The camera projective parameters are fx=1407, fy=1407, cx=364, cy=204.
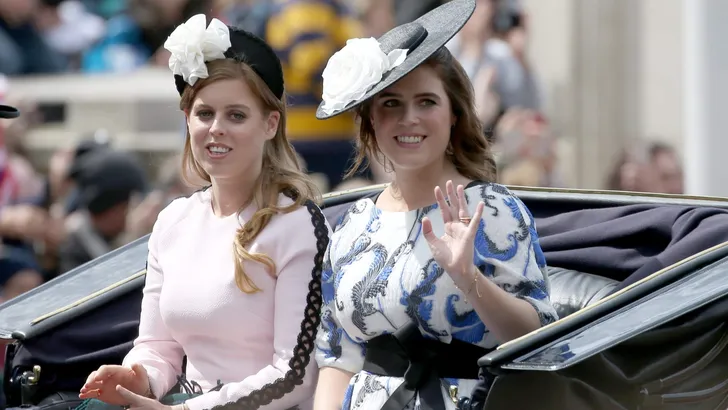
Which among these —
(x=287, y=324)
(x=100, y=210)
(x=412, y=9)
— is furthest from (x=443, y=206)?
(x=412, y=9)

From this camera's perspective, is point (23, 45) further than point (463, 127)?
Yes

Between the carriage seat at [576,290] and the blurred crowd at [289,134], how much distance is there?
278 centimetres

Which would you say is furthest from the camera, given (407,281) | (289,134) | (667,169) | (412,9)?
(412,9)

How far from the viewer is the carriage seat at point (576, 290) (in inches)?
148

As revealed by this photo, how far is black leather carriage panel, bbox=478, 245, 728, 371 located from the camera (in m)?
2.93

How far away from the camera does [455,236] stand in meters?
3.07

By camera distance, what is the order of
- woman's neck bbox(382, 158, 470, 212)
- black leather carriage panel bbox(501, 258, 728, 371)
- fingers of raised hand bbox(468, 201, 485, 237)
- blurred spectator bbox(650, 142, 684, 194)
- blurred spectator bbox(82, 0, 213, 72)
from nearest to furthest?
1. black leather carriage panel bbox(501, 258, 728, 371)
2. fingers of raised hand bbox(468, 201, 485, 237)
3. woman's neck bbox(382, 158, 470, 212)
4. blurred spectator bbox(650, 142, 684, 194)
5. blurred spectator bbox(82, 0, 213, 72)

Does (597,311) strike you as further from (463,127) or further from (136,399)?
(136,399)

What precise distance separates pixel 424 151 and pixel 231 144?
525mm

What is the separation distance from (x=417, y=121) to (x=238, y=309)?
655 millimetres

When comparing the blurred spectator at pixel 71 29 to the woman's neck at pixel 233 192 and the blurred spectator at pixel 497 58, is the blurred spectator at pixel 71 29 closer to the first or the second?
the blurred spectator at pixel 497 58

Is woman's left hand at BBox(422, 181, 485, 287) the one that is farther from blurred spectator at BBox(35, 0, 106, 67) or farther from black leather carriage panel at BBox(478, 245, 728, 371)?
blurred spectator at BBox(35, 0, 106, 67)

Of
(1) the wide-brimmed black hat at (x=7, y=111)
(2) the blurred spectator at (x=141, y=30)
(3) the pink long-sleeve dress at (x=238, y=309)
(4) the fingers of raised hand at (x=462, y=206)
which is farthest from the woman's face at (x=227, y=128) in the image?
(2) the blurred spectator at (x=141, y=30)

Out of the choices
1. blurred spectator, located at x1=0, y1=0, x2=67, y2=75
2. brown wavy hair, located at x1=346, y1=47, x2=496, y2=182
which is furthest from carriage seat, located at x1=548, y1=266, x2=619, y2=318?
blurred spectator, located at x1=0, y1=0, x2=67, y2=75
